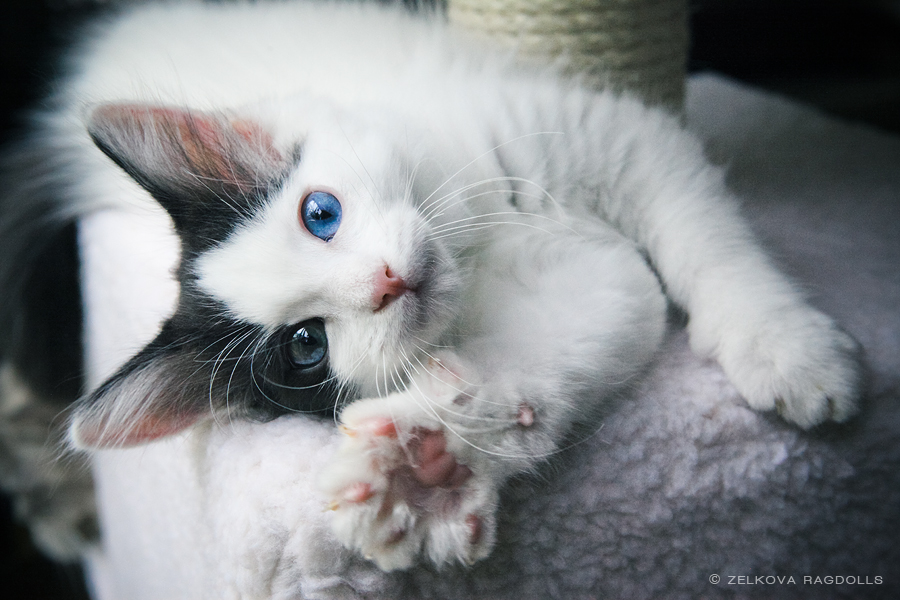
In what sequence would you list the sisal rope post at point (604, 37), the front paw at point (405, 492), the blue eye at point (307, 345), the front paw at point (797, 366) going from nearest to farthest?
the front paw at point (405, 492) → the front paw at point (797, 366) → the blue eye at point (307, 345) → the sisal rope post at point (604, 37)

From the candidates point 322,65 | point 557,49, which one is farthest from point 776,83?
point 322,65

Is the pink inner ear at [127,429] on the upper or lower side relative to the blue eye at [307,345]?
lower

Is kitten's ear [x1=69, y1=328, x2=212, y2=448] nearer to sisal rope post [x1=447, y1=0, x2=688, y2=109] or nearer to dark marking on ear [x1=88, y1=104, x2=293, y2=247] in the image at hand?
dark marking on ear [x1=88, y1=104, x2=293, y2=247]

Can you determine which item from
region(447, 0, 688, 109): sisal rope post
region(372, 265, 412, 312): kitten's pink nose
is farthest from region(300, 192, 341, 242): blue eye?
region(447, 0, 688, 109): sisal rope post

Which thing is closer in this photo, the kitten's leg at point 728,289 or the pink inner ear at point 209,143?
→ the kitten's leg at point 728,289

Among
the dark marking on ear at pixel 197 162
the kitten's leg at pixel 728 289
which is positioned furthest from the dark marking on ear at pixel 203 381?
the kitten's leg at pixel 728 289

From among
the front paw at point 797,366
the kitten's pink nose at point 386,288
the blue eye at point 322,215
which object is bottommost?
the front paw at point 797,366

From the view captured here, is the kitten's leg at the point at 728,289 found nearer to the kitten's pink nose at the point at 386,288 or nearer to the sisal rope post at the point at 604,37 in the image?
the sisal rope post at the point at 604,37
